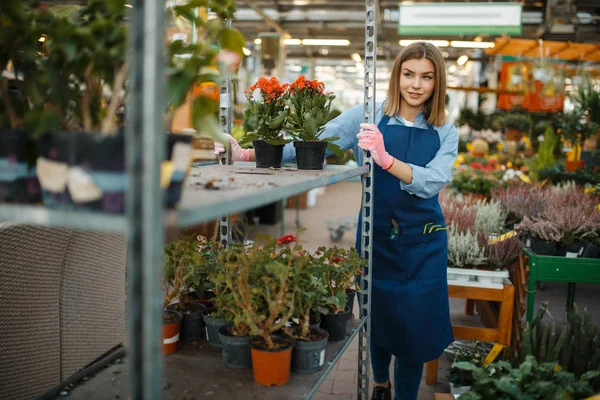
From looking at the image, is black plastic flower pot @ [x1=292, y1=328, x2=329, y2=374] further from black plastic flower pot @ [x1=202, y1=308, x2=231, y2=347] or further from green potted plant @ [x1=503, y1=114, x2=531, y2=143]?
green potted plant @ [x1=503, y1=114, x2=531, y2=143]

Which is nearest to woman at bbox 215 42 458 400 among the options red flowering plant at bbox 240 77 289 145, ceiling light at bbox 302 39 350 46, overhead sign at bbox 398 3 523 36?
red flowering plant at bbox 240 77 289 145

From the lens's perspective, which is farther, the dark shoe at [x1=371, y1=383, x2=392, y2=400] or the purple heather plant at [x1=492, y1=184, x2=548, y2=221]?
the purple heather plant at [x1=492, y1=184, x2=548, y2=221]

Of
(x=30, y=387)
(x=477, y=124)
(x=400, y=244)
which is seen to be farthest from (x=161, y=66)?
(x=477, y=124)

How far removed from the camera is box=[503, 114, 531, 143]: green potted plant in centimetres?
784

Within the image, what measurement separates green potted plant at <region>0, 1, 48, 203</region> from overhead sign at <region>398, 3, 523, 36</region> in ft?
17.7

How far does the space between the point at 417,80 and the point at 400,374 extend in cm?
124

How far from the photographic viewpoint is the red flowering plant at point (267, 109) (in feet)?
6.13

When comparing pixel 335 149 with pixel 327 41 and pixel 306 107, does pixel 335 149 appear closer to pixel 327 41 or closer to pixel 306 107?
pixel 306 107

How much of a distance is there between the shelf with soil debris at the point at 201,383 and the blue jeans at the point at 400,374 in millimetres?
787

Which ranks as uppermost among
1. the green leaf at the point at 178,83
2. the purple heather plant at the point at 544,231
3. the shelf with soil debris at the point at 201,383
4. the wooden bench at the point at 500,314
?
the green leaf at the point at 178,83

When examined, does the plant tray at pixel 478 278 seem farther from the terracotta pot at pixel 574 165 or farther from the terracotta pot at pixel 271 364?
the terracotta pot at pixel 574 165

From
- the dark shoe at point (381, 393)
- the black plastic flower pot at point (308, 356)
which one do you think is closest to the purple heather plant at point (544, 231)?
the dark shoe at point (381, 393)

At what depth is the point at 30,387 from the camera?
180cm

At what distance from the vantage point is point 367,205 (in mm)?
2068
